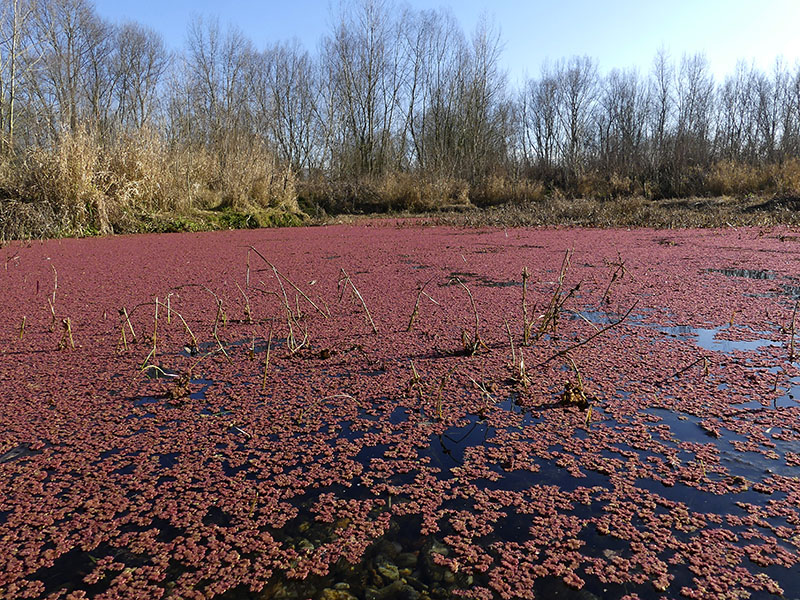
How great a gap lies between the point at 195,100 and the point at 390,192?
5050mm

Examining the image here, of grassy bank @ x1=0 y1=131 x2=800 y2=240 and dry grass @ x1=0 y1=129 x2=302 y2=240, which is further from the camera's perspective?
grassy bank @ x1=0 y1=131 x2=800 y2=240

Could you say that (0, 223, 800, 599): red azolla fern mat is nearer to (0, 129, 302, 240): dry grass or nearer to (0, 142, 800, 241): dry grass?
(0, 129, 302, 240): dry grass

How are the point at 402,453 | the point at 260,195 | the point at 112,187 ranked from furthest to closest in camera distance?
the point at 260,195, the point at 112,187, the point at 402,453

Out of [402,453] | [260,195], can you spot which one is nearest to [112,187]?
[260,195]

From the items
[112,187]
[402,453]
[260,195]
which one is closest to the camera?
[402,453]

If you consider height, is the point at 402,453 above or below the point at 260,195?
below

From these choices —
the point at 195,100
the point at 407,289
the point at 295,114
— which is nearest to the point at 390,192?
the point at 195,100

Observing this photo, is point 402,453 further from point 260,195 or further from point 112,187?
point 260,195

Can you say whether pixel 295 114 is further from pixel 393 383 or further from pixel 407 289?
pixel 393 383

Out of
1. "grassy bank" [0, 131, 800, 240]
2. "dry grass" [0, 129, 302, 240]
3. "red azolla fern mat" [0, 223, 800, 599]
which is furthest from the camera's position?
"grassy bank" [0, 131, 800, 240]

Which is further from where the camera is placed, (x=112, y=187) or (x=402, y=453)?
(x=112, y=187)

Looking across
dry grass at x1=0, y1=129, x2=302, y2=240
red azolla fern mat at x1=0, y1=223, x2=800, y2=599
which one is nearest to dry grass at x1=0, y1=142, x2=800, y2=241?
dry grass at x1=0, y1=129, x2=302, y2=240

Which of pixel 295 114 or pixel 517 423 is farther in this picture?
pixel 295 114

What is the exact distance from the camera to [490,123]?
2009 cm
